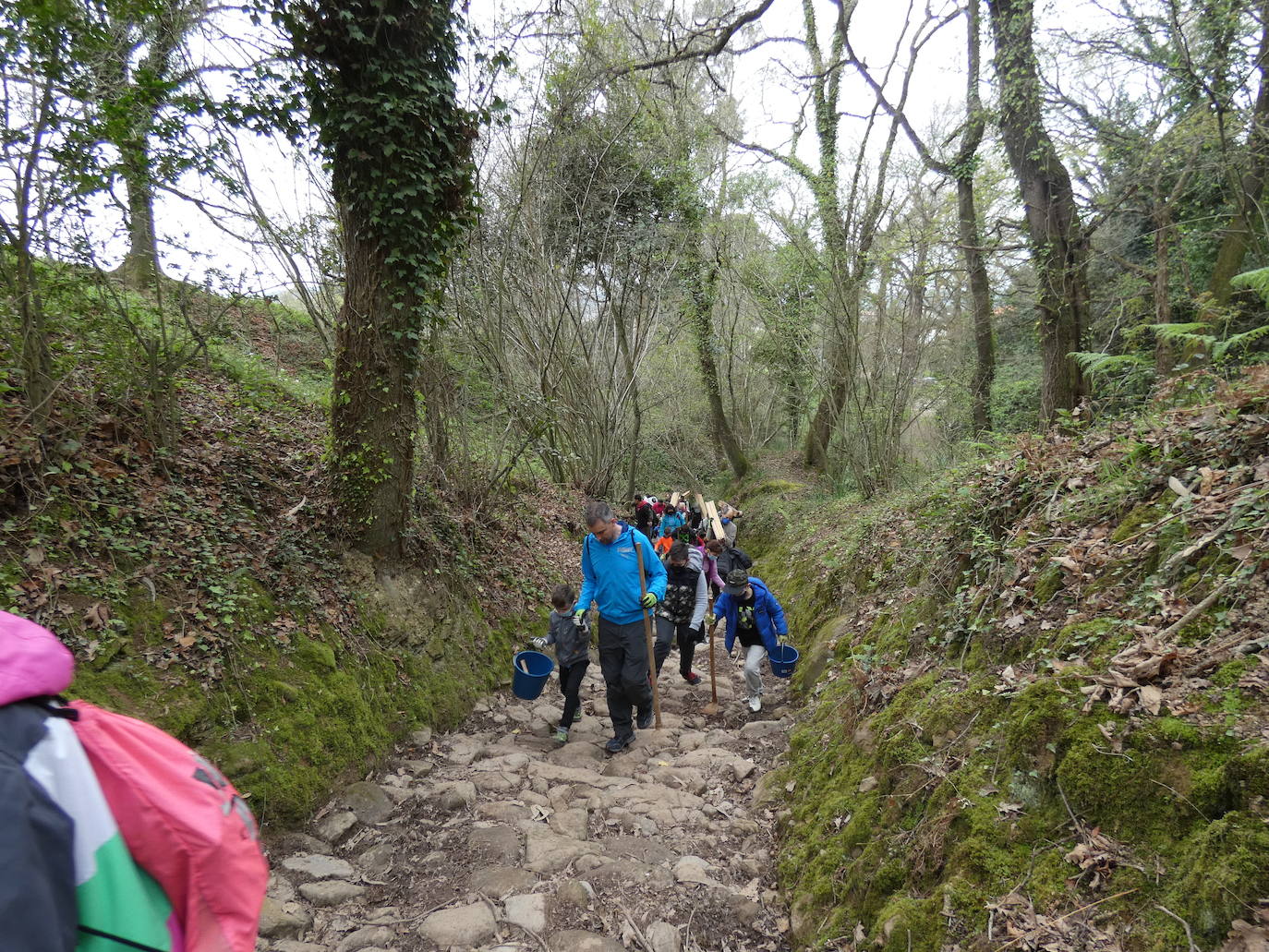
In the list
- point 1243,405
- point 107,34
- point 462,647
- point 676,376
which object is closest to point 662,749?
point 462,647

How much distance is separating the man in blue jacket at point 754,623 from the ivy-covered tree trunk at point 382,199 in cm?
351

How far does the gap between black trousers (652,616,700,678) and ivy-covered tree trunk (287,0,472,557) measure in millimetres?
3097

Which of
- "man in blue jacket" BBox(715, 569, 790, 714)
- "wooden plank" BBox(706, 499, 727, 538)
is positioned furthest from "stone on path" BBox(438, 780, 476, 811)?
"wooden plank" BBox(706, 499, 727, 538)

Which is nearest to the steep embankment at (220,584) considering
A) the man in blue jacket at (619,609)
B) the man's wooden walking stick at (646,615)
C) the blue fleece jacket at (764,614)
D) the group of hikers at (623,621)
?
the group of hikers at (623,621)

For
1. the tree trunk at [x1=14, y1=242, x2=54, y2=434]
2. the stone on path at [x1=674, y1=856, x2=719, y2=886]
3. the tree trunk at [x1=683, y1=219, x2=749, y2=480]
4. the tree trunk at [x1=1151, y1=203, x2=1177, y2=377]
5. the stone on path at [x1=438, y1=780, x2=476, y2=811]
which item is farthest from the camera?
the tree trunk at [x1=683, y1=219, x2=749, y2=480]

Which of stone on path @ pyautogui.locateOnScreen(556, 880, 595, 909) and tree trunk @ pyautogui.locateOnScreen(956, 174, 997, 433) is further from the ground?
tree trunk @ pyautogui.locateOnScreen(956, 174, 997, 433)

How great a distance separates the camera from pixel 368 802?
4137mm

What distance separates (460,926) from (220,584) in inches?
109

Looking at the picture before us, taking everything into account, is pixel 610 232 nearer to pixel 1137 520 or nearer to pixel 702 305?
pixel 702 305

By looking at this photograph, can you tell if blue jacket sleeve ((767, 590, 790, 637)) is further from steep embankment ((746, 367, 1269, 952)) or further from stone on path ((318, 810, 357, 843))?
stone on path ((318, 810, 357, 843))

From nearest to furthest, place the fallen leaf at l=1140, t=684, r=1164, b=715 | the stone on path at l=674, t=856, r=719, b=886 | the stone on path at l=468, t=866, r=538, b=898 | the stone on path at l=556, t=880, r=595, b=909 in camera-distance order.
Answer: the fallen leaf at l=1140, t=684, r=1164, b=715, the stone on path at l=556, t=880, r=595, b=909, the stone on path at l=468, t=866, r=538, b=898, the stone on path at l=674, t=856, r=719, b=886

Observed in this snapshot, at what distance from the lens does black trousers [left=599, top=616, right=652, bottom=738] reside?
218 inches

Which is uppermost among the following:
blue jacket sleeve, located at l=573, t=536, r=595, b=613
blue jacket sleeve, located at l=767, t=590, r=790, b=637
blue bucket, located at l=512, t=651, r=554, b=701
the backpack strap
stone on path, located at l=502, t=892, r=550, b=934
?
the backpack strap

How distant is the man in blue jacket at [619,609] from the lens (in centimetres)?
549
